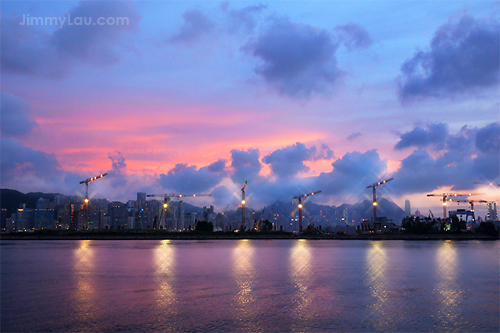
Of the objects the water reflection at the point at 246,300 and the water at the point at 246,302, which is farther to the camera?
the water reflection at the point at 246,300

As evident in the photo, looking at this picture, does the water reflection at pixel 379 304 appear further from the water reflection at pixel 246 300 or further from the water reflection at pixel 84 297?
the water reflection at pixel 84 297

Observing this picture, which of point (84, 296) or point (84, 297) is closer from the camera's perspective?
point (84, 297)

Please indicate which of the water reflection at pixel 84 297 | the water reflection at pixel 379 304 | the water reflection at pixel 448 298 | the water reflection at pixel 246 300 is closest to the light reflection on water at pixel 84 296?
the water reflection at pixel 84 297

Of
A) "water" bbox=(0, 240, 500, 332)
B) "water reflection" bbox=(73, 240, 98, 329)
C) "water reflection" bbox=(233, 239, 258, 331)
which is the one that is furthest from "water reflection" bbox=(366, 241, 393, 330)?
"water reflection" bbox=(73, 240, 98, 329)

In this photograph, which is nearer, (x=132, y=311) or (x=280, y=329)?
(x=280, y=329)

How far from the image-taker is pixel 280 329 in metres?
24.4

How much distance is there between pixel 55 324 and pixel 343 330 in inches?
672

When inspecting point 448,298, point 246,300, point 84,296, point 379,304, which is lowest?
point 448,298

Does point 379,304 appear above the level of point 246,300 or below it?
below

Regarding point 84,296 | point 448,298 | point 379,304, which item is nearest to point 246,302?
point 379,304

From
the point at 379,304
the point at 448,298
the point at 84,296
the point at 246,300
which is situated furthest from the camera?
the point at 448,298

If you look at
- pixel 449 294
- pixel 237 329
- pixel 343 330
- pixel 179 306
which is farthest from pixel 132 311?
pixel 449 294

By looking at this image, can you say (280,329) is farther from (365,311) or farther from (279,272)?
(279,272)

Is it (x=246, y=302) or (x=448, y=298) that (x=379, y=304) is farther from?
(x=246, y=302)
